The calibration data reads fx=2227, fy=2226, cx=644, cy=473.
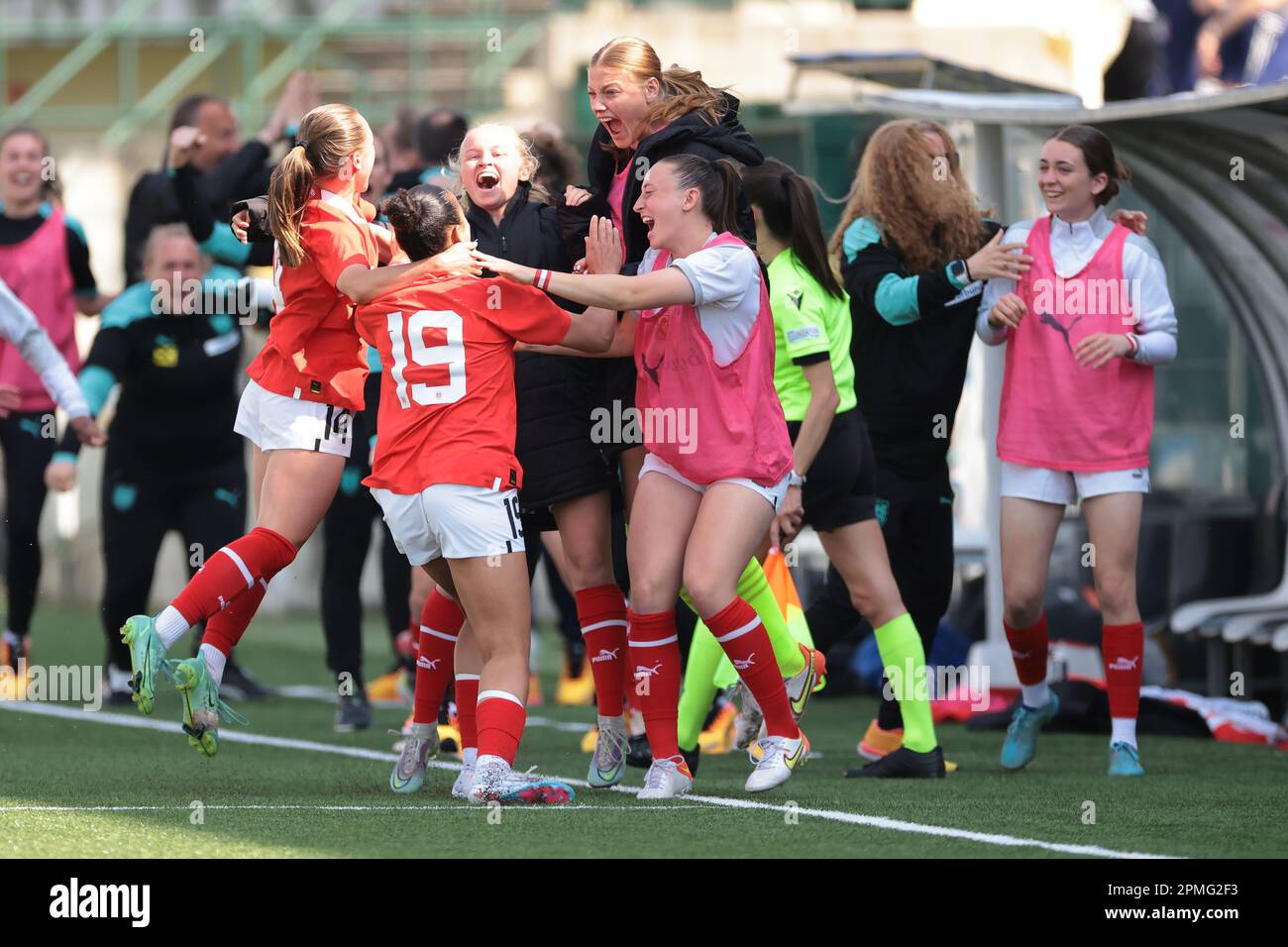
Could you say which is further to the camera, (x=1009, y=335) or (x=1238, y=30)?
(x=1238, y=30)

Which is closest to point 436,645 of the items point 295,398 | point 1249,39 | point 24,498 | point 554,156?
point 295,398

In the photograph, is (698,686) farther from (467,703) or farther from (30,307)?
(30,307)

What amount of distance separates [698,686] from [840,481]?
2.63 feet

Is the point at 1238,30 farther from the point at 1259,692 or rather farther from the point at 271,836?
the point at 271,836

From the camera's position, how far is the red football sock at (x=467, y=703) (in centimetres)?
651

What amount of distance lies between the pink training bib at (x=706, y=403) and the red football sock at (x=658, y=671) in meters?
0.43

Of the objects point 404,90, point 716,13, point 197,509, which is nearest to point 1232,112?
point 197,509

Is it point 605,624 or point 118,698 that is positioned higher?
point 605,624

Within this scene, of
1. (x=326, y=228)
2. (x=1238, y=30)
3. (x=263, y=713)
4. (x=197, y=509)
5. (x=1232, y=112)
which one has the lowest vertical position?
(x=263, y=713)

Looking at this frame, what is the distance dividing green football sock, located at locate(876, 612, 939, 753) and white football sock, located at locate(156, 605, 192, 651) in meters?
2.23

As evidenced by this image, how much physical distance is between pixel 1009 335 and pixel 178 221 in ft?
15.0

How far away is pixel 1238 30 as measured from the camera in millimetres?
15727

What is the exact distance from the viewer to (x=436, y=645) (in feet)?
21.9

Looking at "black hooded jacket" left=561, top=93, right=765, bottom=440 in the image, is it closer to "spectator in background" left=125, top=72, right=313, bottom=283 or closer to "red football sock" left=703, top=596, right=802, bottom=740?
"red football sock" left=703, top=596, right=802, bottom=740
